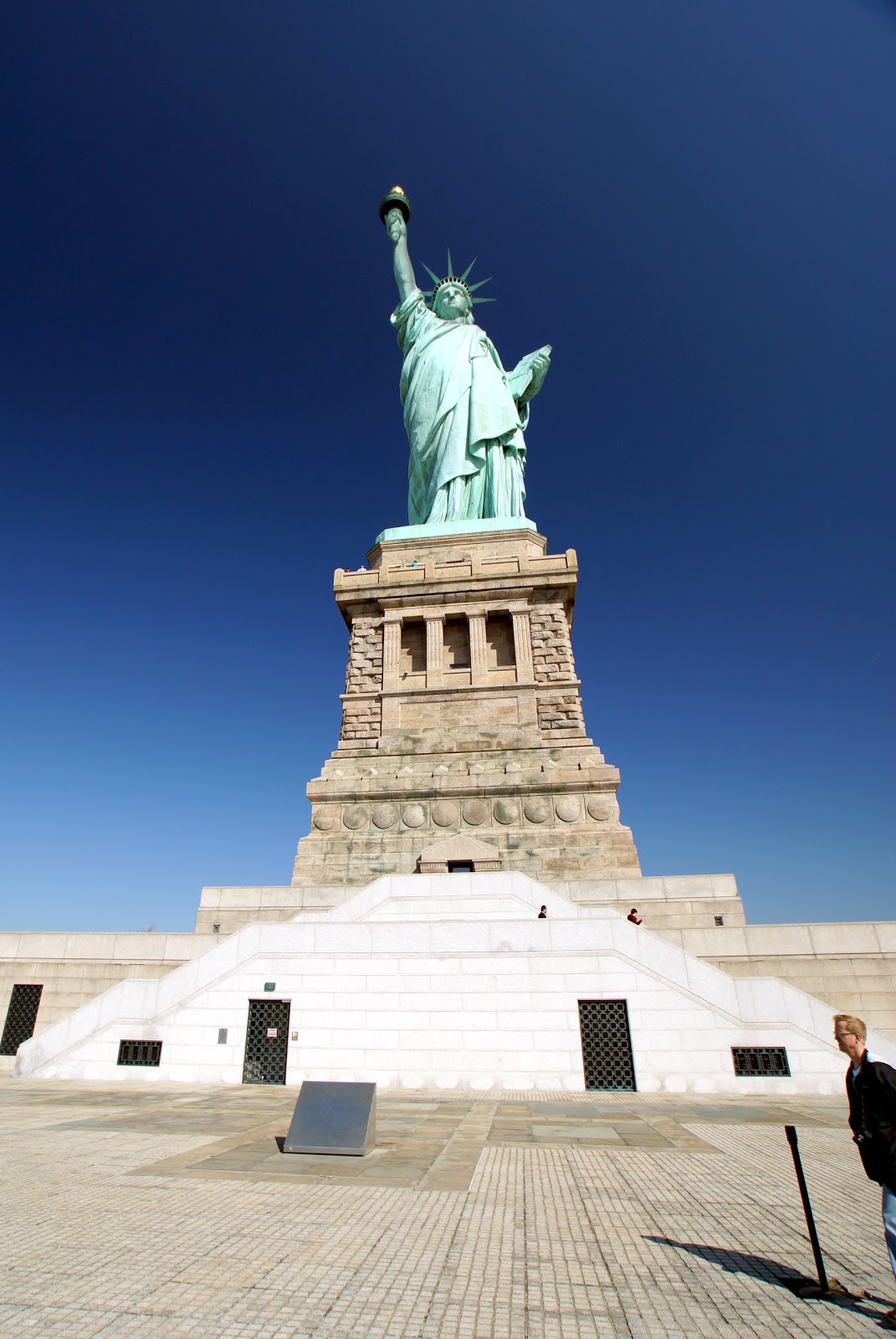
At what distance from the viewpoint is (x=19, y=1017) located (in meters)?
16.4

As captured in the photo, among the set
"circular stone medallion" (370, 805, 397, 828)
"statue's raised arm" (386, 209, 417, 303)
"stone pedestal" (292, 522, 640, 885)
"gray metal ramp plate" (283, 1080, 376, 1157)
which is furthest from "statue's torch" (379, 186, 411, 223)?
"gray metal ramp plate" (283, 1080, 376, 1157)

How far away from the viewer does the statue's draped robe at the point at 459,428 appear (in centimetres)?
3167

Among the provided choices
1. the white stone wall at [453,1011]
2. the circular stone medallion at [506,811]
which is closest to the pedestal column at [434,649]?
the circular stone medallion at [506,811]

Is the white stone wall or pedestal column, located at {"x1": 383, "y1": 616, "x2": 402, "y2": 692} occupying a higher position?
pedestal column, located at {"x1": 383, "y1": 616, "x2": 402, "y2": 692}

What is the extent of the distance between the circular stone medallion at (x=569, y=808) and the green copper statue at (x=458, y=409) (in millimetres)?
13958

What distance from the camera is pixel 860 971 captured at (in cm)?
1434

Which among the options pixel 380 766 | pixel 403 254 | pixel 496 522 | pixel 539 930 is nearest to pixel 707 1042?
pixel 539 930

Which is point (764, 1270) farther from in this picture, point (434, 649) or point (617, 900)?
point (434, 649)

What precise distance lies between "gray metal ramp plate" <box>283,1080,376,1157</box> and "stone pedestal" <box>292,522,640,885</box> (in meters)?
12.9

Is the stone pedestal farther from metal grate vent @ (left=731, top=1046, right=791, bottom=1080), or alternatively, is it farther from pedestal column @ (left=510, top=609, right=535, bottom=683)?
metal grate vent @ (left=731, top=1046, right=791, bottom=1080)

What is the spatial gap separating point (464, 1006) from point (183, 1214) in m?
8.12

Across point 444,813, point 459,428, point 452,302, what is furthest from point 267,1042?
point 452,302

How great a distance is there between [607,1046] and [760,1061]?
8.54ft

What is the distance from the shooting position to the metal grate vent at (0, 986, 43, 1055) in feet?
53.2
